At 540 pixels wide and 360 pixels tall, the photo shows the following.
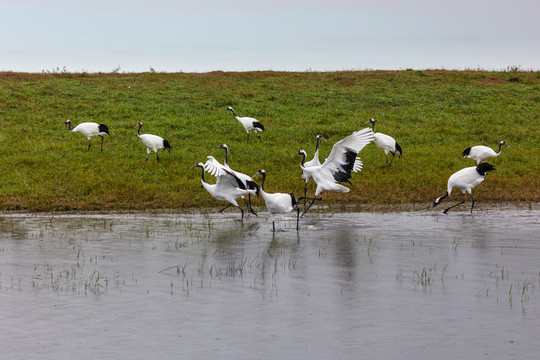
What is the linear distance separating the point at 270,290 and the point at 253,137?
1382 centimetres

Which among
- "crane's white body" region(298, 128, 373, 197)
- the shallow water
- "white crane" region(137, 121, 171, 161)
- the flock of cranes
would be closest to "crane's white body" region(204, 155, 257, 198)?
the flock of cranes

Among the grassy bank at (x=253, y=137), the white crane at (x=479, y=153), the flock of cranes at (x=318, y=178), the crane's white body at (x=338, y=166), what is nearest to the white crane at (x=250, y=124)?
the grassy bank at (x=253, y=137)

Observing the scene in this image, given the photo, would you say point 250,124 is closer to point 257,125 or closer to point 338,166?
point 257,125

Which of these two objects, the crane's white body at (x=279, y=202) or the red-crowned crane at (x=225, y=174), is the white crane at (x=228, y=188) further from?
the crane's white body at (x=279, y=202)

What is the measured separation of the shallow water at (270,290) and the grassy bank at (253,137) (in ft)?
10.3

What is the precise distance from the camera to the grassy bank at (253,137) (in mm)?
16797

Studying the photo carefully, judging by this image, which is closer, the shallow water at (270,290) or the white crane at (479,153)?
the shallow water at (270,290)

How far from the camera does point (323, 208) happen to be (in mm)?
15750

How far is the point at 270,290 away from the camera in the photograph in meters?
8.89

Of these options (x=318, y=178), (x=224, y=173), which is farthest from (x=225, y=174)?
(x=318, y=178)

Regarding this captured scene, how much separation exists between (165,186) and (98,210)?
6.61 feet

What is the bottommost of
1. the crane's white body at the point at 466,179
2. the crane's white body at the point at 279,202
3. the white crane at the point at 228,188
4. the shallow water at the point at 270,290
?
the shallow water at the point at 270,290

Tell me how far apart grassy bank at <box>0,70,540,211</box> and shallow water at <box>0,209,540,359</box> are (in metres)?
3.15

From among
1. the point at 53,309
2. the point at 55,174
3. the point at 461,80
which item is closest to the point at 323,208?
the point at 55,174
